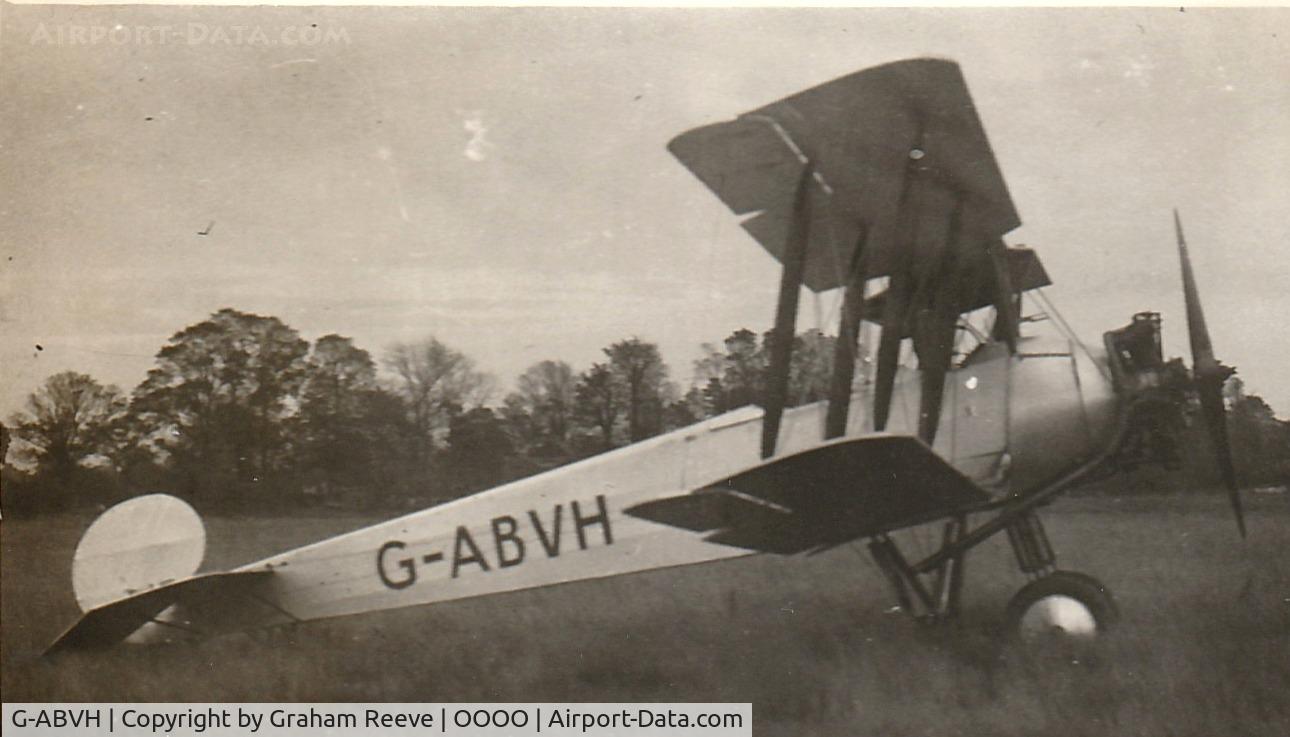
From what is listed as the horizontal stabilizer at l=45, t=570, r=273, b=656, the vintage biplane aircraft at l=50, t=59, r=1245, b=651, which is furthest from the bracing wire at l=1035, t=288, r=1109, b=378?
the horizontal stabilizer at l=45, t=570, r=273, b=656

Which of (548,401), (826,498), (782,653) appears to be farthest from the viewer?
(548,401)

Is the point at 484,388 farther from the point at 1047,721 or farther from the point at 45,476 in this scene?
the point at 1047,721

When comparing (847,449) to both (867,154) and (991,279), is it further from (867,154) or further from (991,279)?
(991,279)

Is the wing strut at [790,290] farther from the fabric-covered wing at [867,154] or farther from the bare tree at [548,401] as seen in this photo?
the bare tree at [548,401]

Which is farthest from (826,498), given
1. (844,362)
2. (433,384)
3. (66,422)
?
(66,422)

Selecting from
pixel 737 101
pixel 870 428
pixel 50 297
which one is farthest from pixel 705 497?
pixel 50 297

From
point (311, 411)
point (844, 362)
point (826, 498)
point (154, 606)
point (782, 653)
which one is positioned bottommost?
point (782, 653)

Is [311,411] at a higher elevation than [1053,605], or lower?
higher
